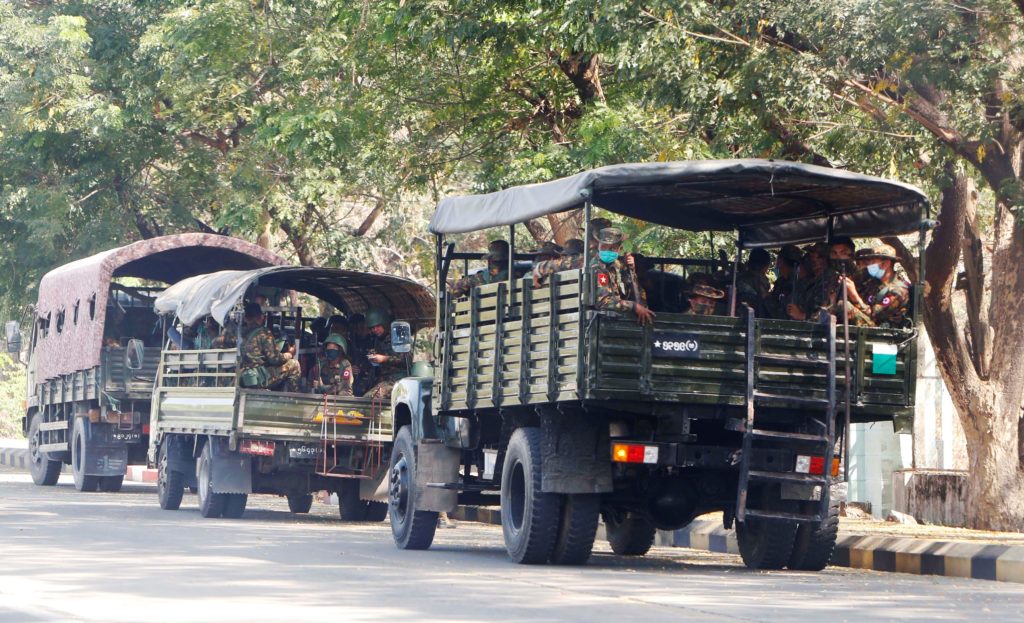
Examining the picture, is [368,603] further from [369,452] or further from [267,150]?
[267,150]

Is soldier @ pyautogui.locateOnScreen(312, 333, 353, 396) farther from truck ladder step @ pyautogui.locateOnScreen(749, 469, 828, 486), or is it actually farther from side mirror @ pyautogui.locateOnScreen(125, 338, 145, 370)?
truck ladder step @ pyautogui.locateOnScreen(749, 469, 828, 486)

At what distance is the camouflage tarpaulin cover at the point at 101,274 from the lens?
21703mm

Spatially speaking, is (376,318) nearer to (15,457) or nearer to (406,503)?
(406,503)

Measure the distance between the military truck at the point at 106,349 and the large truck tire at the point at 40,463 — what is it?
23mm

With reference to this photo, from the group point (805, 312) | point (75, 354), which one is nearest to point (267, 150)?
point (75, 354)

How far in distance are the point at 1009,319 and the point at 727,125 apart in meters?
3.30

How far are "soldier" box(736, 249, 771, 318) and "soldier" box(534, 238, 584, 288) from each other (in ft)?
4.81

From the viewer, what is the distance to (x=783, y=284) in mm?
13328

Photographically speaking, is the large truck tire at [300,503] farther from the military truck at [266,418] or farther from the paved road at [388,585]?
the paved road at [388,585]

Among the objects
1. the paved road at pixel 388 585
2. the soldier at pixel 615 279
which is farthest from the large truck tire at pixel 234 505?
the soldier at pixel 615 279

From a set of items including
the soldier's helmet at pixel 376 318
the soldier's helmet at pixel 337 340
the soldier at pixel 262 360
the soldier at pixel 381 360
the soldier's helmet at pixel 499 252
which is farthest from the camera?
the soldier's helmet at pixel 376 318

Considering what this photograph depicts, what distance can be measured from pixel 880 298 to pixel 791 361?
3.82ft

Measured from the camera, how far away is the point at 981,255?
1734 cm

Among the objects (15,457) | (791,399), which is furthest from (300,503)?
(15,457)
